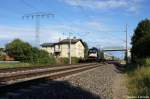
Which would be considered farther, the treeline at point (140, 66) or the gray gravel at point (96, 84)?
the treeline at point (140, 66)

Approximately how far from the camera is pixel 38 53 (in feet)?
208

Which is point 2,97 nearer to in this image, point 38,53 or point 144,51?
point 144,51

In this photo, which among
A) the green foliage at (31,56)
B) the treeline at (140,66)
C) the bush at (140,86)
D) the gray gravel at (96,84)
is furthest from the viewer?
the green foliage at (31,56)

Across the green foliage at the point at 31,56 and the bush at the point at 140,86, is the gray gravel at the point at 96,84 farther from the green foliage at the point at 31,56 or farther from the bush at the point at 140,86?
the green foliage at the point at 31,56

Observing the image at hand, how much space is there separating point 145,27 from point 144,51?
3061 centimetres

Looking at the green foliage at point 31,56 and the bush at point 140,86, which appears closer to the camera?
the bush at point 140,86

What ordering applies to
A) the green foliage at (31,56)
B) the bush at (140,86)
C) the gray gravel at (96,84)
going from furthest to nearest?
the green foliage at (31,56) → the gray gravel at (96,84) → the bush at (140,86)

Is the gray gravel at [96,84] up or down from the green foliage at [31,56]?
down

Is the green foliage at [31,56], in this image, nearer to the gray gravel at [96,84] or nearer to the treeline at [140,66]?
the treeline at [140,66]

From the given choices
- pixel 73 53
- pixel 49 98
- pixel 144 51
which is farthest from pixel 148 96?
pixel 73 53

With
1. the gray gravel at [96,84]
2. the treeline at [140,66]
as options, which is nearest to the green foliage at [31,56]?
the treeline at [140,66]

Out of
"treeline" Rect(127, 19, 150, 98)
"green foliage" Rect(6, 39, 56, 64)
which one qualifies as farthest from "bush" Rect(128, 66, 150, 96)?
"green foliage" Rect(6, 39, 56, 64)

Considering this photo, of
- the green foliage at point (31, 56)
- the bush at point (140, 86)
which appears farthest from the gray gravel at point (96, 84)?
the green foliage at point (31, 56)

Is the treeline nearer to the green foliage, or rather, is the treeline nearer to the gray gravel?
the gray gravel
